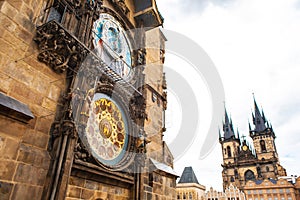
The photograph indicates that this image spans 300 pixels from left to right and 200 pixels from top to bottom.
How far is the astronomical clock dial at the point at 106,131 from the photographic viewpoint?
4660 millimetres

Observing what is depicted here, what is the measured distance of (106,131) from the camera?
5.14 metres

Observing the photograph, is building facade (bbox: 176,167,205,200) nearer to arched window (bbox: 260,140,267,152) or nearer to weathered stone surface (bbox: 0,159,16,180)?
arched window (bbox: 260,140,267,152)

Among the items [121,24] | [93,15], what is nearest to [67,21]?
[93,15]

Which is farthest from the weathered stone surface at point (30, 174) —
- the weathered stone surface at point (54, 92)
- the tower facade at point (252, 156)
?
the tower facade at point (252, 156)

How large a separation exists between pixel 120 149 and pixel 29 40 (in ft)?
10.3

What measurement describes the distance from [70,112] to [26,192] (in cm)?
138

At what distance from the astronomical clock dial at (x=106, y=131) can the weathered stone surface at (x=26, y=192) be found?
1333 mm

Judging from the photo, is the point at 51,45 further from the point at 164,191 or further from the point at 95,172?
the point at 164,191

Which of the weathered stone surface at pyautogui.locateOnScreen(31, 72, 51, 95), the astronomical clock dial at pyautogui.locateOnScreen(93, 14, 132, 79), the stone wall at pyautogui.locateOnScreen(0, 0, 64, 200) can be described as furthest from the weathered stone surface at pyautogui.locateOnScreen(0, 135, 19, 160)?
the astronomical clock dial at pyautogui.locateOnScreen(93, 14, 132, 79)

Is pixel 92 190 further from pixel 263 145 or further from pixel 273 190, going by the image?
pixel 263 145

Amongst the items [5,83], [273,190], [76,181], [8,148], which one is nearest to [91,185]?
[76,181]

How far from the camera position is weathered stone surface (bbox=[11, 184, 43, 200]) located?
9.42 ft

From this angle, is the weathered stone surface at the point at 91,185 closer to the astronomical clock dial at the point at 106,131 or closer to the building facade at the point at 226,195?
the astronomical clock dial at the point at 106,131

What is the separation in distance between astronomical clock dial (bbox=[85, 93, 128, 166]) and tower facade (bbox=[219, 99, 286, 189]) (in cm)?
6012
